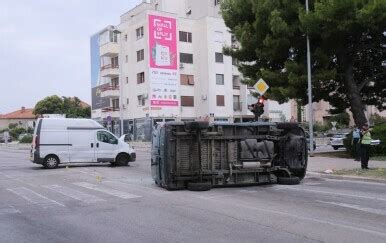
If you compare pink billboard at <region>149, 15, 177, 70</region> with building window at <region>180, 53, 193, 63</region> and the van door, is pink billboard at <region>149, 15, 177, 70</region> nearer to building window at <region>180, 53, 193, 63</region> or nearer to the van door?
building window at <region>180, 53, 193, 63</region>

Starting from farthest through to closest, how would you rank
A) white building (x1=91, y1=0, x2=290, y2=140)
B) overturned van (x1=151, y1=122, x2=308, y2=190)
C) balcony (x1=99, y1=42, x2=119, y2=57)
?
1. balcony (x1=99, y1=42, x2=119, y2=57)
2. white building (x1=91, y1=0, x2=290, y2=140)
3. overturned van (x1=151, y1=122, x2=308, y2=190)

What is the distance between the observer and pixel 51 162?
22.8 meters

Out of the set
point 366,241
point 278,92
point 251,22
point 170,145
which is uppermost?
point 251,22

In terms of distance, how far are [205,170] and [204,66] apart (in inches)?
1856

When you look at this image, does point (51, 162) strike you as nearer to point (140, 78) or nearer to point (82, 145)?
point (82, 145)

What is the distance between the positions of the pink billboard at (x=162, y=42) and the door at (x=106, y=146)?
3351cm

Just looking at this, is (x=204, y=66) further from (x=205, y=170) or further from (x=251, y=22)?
(x=205, y=170)

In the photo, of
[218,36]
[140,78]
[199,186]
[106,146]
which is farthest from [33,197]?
[218,36]

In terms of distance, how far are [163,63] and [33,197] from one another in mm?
45392

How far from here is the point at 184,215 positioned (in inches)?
385

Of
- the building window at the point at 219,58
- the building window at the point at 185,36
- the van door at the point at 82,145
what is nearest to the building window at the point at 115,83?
the building window at the point at 185,36

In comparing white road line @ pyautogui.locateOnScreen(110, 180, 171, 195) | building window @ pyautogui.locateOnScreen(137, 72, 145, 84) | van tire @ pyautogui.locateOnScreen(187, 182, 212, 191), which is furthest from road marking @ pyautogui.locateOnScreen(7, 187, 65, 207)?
building window @ pyautogui.locateOnScreen(137, 72, 145, 84)

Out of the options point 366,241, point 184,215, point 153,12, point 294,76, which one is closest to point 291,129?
point 184,215

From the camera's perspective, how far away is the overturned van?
13812mm
